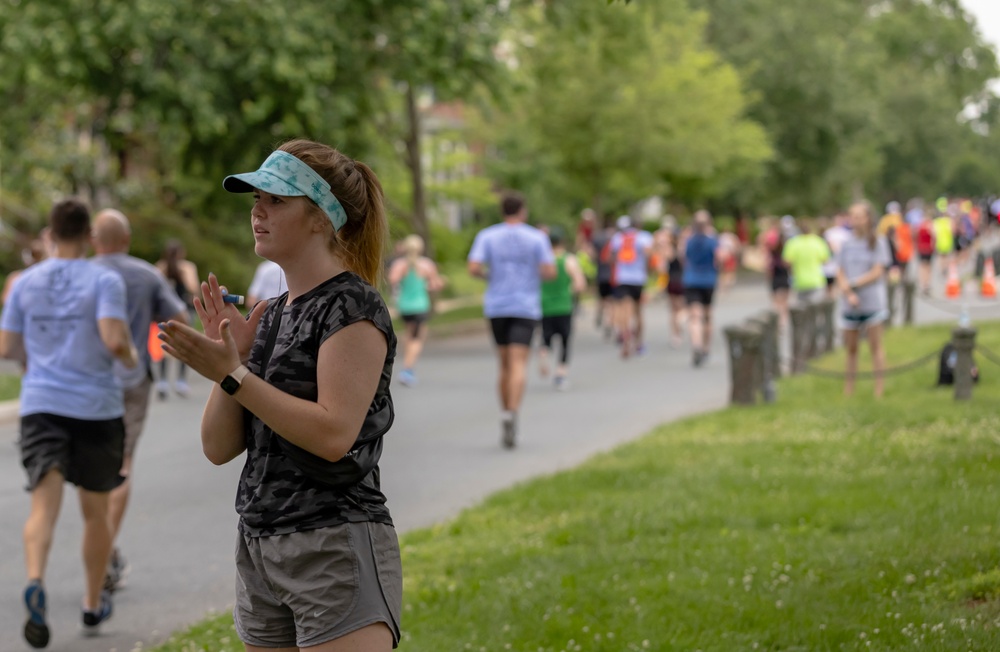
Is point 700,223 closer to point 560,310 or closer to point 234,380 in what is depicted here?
point 560,310

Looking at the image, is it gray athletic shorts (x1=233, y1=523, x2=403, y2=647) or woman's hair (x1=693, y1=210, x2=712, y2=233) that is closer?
gray athletic shorts (x1=233, y1=523, x2=403, y2=647)

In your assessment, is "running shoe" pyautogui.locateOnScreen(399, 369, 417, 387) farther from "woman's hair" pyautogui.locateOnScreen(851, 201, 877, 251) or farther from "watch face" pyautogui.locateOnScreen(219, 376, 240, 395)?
"watch face" pyautogui.locateOnScreen(219, 376, 240, 395)

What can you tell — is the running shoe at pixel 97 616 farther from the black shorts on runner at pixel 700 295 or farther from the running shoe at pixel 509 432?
the black shorts on runner at pixel 700 295

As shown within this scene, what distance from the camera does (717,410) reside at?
1307 centimetres

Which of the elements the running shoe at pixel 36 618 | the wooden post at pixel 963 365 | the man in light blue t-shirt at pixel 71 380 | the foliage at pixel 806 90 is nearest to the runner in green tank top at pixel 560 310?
the wooden post at pixel 963 365

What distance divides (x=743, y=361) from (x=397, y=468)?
4021 mm

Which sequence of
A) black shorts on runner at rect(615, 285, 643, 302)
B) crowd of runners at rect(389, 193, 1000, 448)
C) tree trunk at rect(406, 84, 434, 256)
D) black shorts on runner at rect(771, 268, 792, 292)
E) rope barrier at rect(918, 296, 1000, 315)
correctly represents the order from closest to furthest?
crowd of runners at rect(389, 193, 1000, 448)
black shorts on runner at rect(615, 285, 643, 302)
black shorts on runner at rect(771, 268, 792, 292)
tree trunk at rect(406, 84, 434, 256)
rope barrier at rect(918, 296, 1000, 315)

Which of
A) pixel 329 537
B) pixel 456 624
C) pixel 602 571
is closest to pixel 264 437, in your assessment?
pixel 329 537

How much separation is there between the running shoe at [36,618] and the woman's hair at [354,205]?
3067mm

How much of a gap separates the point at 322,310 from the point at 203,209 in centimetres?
2215

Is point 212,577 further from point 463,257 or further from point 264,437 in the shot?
point 463,257

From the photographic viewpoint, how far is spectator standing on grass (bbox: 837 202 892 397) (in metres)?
12.4

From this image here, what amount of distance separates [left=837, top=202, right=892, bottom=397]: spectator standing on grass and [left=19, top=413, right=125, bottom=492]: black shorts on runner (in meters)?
7.94

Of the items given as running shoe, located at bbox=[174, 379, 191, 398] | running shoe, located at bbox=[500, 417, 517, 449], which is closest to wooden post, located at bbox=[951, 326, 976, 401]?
running shoe, located at bbox=[500, 417, 517, 449]
